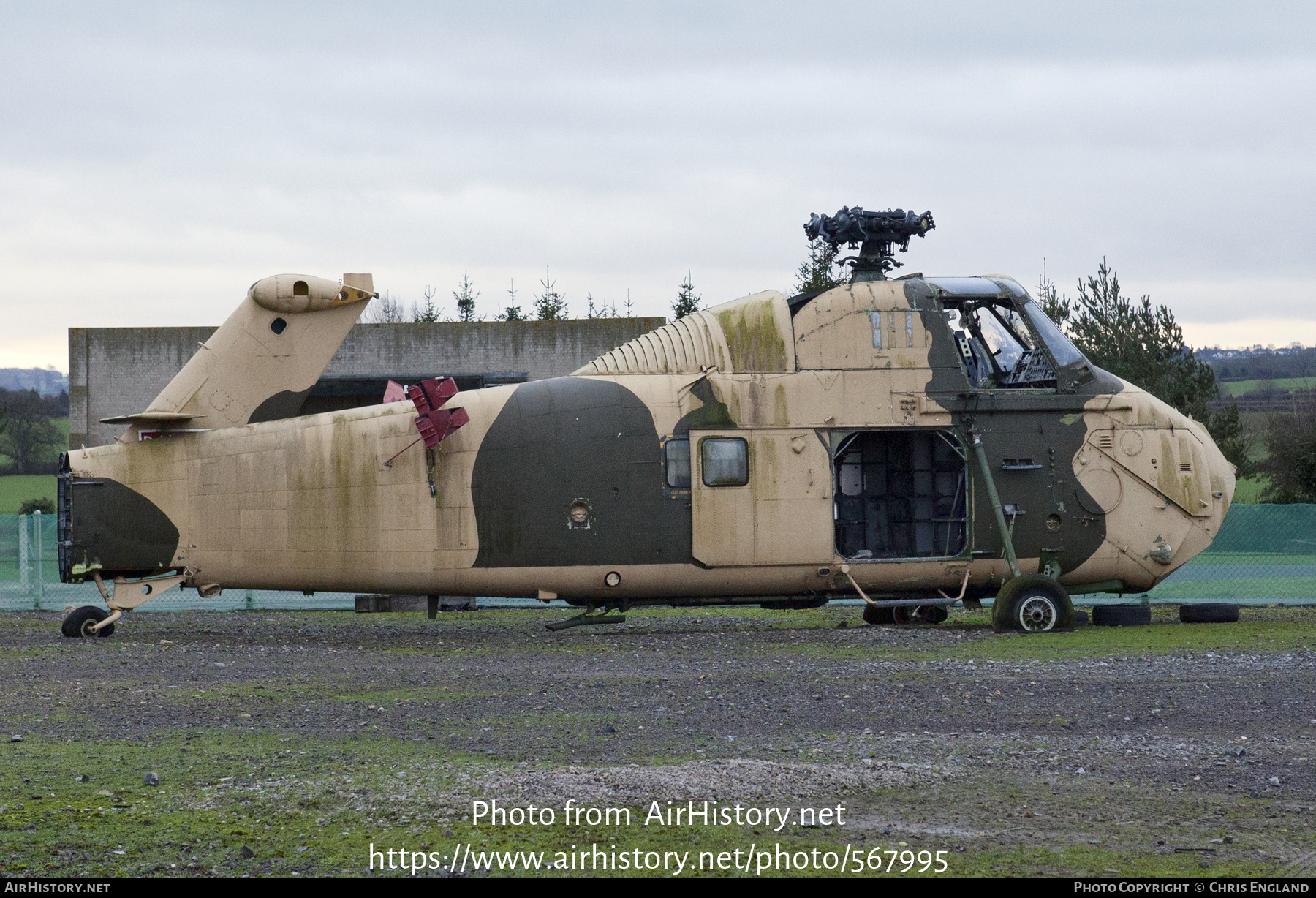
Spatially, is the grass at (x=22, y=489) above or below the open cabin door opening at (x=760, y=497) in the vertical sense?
below

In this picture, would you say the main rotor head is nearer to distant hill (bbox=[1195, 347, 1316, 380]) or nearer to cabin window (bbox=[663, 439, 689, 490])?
cabin window (bbox=[663, 439, 689, 490])

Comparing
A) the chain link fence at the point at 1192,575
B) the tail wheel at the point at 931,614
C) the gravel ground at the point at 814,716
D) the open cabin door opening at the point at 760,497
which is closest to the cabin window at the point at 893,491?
the tail wheel at the point at 931,614

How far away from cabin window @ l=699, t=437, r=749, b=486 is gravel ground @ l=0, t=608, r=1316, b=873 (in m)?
1.91

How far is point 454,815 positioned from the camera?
19.7 ft

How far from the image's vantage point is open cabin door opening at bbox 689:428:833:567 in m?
14.6

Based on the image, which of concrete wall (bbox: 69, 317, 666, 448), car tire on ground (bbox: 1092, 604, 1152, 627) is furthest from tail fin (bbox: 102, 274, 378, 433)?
concrete wall (bbox: 69, 317, 666, 448)

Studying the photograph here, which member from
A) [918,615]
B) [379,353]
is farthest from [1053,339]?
[379,353]

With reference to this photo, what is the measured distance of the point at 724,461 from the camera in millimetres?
14703

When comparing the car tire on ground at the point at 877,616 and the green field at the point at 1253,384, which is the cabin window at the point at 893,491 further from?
the green field at the point at 1253,384

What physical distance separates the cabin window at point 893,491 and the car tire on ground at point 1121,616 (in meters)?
2.18

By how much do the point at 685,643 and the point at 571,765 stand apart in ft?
23.8

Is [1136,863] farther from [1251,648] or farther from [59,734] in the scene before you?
[1251,648]

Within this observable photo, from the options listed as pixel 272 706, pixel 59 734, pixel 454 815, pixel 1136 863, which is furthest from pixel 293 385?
pixel 1136 863

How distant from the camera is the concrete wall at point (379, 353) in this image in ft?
88.8
